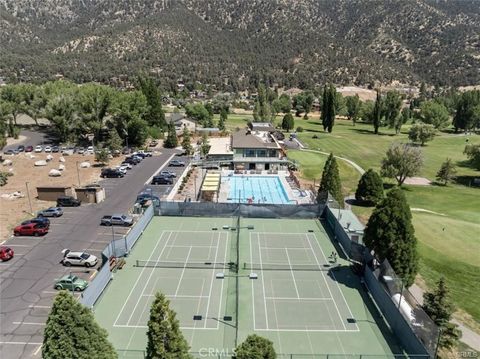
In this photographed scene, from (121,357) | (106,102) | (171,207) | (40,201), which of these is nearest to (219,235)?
(171,207)

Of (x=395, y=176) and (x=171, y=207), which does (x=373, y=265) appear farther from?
(x=395, y=176)

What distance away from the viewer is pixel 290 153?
7919cm

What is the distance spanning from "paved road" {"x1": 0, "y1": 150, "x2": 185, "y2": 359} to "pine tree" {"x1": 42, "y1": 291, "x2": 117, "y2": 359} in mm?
8679

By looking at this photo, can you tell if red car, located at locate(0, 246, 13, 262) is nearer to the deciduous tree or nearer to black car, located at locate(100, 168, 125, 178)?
black car, located at locate(100, 168, 125, 178)

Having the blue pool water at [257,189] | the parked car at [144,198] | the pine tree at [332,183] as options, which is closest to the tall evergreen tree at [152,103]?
the blue pool water at [257,189]

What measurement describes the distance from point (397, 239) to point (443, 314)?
554 centimetres

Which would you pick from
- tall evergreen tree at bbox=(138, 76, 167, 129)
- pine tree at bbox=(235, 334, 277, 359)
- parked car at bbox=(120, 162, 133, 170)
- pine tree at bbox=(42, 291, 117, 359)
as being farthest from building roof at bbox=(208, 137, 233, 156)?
pine tree at bbox=(235, 334, 277, 359)

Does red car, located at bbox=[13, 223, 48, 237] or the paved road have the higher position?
red car, located at bbox=[13, 223, 48, 237]

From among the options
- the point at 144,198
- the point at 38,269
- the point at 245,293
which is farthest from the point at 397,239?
the point at 144,198

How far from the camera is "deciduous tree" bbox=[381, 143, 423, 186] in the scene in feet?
196

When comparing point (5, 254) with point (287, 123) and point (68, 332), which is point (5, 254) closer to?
point (68, 332)

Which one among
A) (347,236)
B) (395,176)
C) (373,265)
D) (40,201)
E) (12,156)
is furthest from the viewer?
(12,156)

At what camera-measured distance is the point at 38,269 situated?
3183 cm

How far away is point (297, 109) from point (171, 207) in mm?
118850
